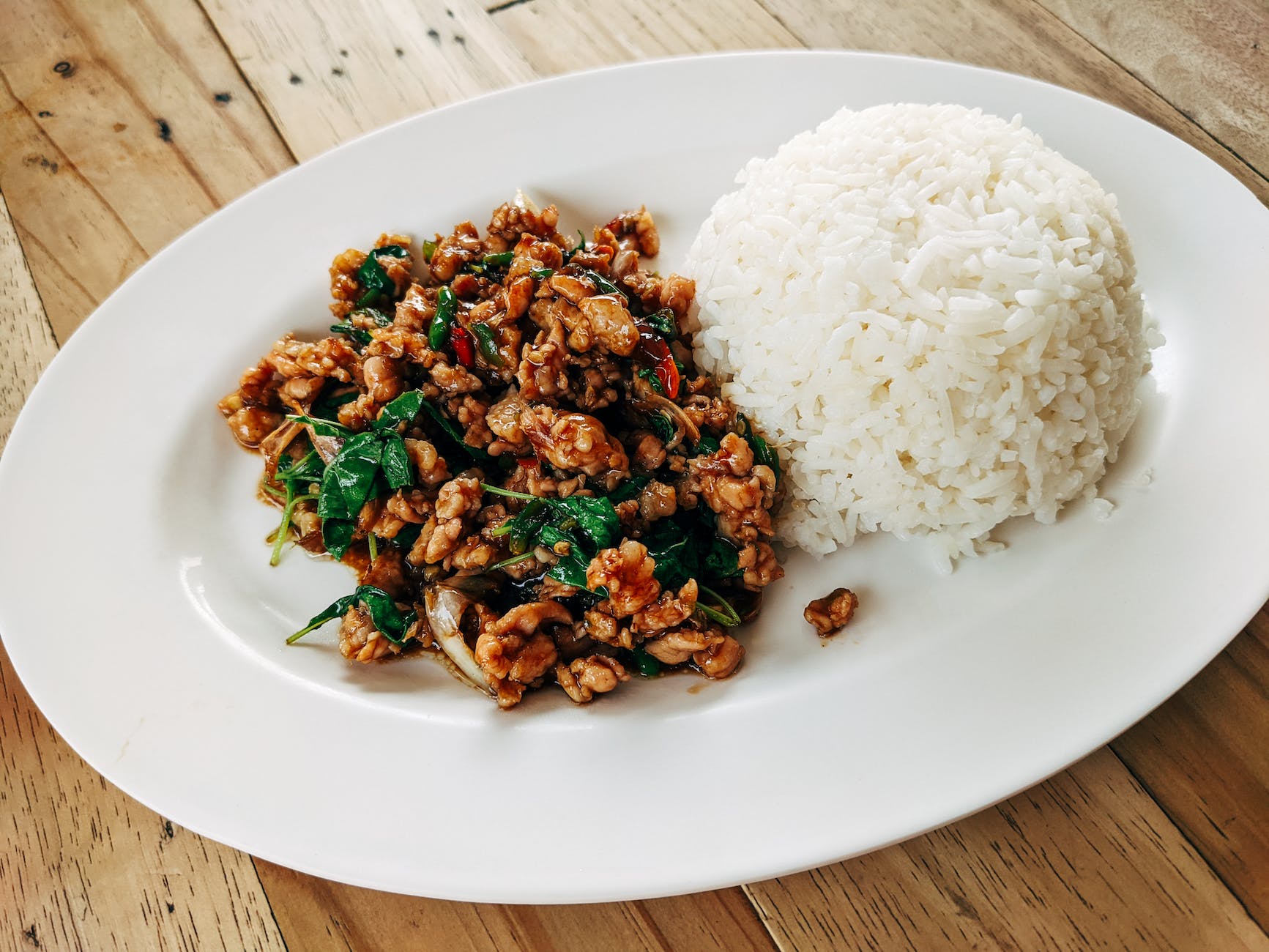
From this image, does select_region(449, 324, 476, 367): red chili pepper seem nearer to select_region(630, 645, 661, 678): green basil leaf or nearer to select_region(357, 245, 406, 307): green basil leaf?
select_region(357, 245, 406, 307): green basil leaf

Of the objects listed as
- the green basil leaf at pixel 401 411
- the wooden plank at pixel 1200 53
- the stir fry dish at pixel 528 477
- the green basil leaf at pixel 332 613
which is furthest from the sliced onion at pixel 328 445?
the wooden plank at pixel 1200 53

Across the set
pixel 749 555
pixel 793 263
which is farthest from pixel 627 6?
pixel 749 555

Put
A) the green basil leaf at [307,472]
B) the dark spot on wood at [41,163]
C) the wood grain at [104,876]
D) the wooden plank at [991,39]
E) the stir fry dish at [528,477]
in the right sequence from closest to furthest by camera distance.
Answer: the wood grain at [104,876]
the stir fry dish at [528,477]
the green basil leaf at [307,472]
the wooden plank at [991,39]
the dark spot on wood at [41,163]

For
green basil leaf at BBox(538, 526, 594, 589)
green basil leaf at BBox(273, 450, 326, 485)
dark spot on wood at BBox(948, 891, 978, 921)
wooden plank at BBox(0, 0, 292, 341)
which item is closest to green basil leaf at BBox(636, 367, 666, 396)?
green basil leaf at BBox(538, 526, 594, 589)

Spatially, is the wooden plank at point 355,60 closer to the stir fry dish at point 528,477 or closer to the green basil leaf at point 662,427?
the stir fry dish at point 528,477

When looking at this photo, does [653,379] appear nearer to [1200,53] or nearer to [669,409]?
[669,409]

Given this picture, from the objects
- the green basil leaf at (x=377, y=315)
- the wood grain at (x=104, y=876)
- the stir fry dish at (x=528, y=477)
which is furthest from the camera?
the green basil leaf at (x=377, y=315)

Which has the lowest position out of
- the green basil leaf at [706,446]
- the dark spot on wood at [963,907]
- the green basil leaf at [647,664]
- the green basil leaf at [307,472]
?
the dark spot on wood at [963,907]
